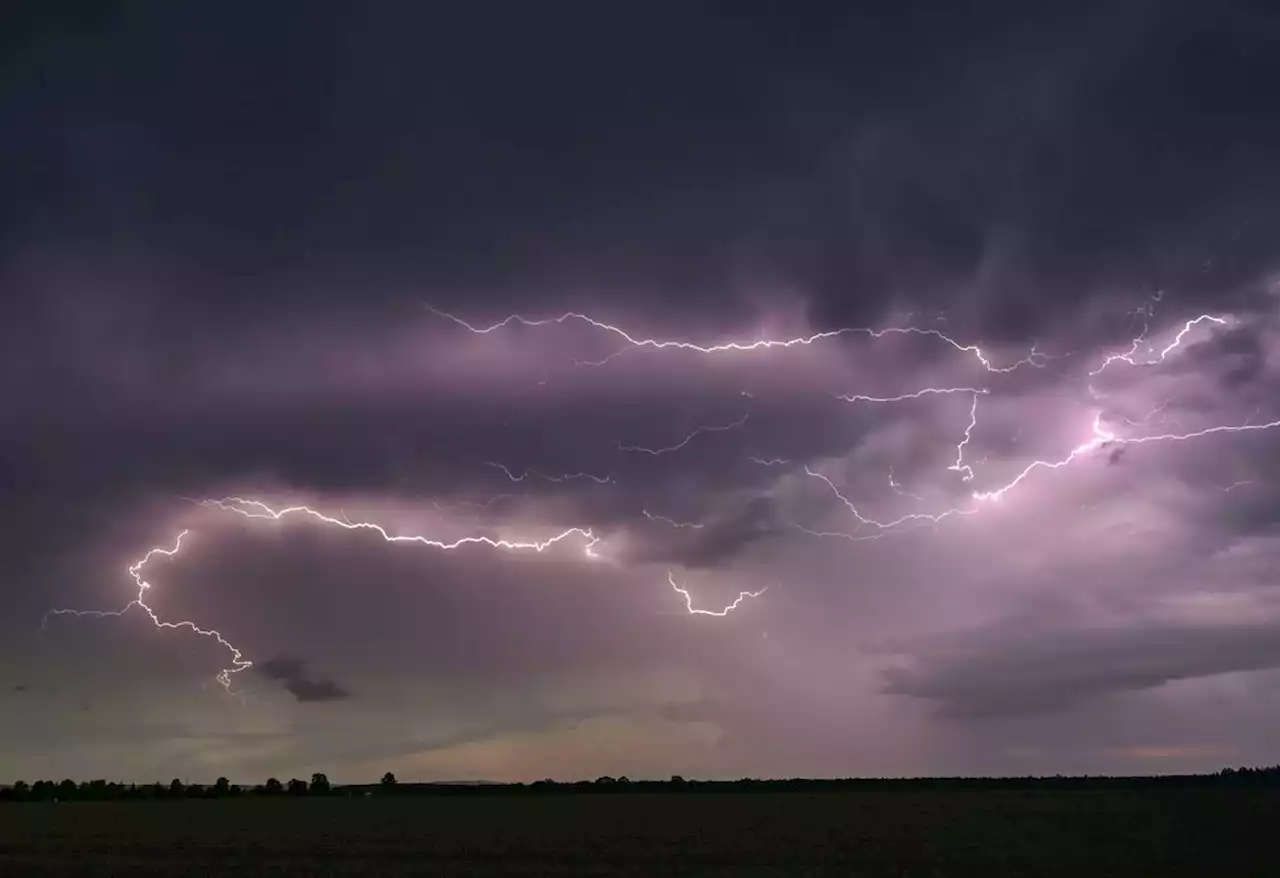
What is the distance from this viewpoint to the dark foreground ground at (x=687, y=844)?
29.1 m

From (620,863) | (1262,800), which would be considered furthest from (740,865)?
(1262,800)

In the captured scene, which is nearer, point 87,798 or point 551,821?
point 551,821

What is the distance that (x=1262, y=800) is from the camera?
67.2 meters

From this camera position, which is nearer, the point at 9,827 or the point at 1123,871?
→ the point at 1123,871

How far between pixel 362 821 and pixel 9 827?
1588 centimetres

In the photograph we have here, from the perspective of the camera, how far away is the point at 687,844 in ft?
118

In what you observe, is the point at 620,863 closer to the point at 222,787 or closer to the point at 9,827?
the point at 9,827

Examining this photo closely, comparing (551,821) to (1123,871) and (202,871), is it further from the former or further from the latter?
(1123,871)

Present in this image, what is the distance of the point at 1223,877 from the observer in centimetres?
2645

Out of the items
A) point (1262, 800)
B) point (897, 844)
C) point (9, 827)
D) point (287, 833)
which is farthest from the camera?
point (1262, 800)

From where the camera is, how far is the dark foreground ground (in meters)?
29.1

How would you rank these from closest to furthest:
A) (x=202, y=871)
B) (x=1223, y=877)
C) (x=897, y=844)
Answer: (x=1223, y=877)
(x=202, y=871)
(x=897, y=844)

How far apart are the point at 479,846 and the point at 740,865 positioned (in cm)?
1119

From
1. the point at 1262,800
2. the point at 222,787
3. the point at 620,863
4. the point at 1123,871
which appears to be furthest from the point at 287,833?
the point at 222,787
